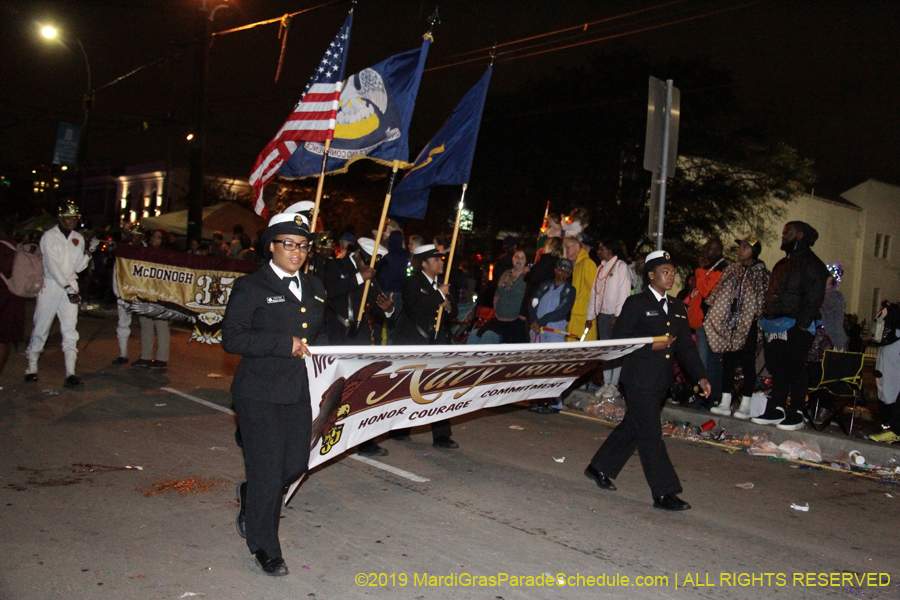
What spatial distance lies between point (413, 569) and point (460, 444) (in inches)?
136

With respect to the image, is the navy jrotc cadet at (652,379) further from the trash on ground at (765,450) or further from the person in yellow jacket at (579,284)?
the person in yellow jacket at (579,284)

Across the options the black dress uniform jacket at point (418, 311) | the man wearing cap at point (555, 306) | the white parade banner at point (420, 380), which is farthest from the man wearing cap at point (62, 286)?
the man wearing cap at point (555, 306)

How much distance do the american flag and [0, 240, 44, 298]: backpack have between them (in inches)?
111

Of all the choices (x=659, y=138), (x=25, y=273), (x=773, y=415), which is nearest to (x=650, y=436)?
(x=773, y=415)

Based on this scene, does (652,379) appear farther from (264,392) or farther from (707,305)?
(707,305)

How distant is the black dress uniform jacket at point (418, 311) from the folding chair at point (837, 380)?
4.78 meters

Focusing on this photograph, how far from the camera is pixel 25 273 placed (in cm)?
902

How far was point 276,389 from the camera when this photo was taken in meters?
4.36

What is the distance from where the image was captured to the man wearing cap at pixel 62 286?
376 inches

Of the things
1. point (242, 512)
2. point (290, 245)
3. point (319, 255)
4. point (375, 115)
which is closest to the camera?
point (290, 245)

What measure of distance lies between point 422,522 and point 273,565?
1.36 metres

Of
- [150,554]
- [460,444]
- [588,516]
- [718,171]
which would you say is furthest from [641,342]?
[718,171]

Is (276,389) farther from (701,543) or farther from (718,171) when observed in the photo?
(718,171)

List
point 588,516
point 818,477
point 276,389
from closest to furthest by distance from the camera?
point 276,389 < point 588,516 < point 818,477
